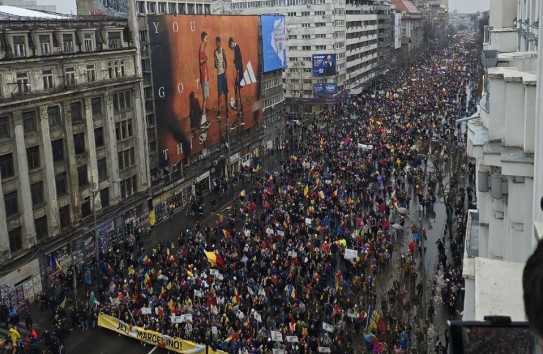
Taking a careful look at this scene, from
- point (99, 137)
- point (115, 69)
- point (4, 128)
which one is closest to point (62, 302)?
point (4, 128)

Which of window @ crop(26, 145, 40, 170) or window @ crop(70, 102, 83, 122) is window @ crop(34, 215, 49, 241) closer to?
window @ crop(26, 145, 40, 170)

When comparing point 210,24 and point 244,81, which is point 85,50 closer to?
point 210,24

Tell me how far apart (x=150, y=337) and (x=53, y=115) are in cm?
1693

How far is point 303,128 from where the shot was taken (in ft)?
275

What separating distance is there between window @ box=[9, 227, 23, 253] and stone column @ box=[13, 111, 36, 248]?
0.73 feet

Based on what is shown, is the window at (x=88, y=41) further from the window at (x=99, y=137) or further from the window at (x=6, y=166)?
the window at (x=6, y=166)

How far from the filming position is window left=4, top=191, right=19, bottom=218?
34.6m

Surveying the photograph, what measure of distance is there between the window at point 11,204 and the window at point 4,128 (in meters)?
3.24

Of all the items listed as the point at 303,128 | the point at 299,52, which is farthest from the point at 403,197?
the point at 299,52

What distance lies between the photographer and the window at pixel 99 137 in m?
42.4

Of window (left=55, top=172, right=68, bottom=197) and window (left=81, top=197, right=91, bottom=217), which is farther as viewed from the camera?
window (left=81, top=197, right=91, bottom=217)

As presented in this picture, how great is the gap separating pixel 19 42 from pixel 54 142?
6.26 m

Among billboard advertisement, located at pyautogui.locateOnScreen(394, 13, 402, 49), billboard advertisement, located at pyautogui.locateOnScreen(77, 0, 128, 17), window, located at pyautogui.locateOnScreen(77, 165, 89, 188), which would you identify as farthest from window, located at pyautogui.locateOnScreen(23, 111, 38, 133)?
billboard advertisement, located at pyautogui.locateOnScreen(394, 13, 402, 49)

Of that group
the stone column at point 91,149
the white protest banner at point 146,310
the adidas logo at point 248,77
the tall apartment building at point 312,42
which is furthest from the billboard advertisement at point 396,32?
the white protest banner at point 146,310
